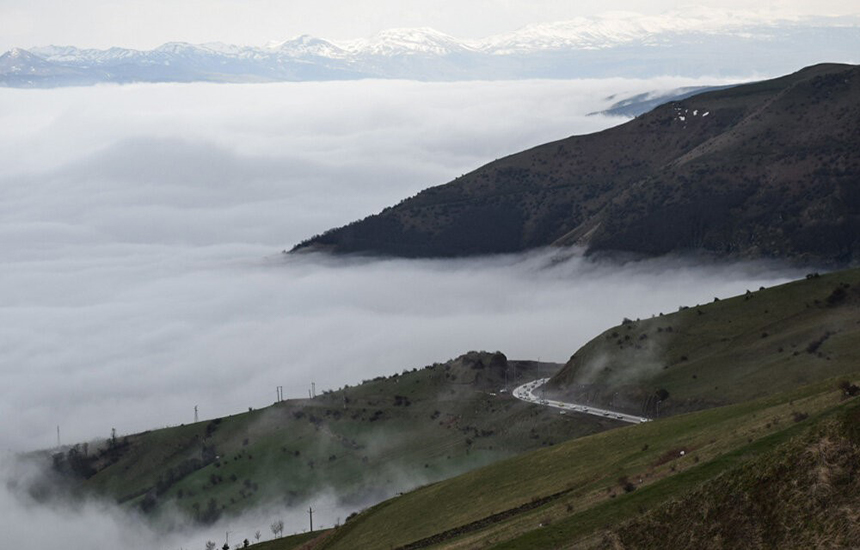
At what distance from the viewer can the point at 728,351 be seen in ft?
405

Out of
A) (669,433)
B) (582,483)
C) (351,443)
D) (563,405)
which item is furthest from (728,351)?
(582,483)

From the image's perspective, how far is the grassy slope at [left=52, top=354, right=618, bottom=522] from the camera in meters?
130

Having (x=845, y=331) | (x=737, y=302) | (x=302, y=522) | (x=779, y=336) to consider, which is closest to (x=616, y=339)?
(x=737, y=302)

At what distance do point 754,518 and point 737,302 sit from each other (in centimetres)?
10191

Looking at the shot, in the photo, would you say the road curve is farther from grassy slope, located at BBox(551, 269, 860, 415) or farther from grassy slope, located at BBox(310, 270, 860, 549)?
grassy slope, located at BBox(310, 270, 860, 549)

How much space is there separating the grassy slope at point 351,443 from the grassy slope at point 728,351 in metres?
8.19

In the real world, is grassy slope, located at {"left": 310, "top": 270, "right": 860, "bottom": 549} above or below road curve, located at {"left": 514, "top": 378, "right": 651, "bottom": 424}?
above

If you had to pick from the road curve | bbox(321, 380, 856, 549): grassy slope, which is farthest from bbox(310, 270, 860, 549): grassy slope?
the road curve

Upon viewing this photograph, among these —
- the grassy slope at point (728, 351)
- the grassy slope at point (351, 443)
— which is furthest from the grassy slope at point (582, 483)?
the grassy slope at point (351, 443)

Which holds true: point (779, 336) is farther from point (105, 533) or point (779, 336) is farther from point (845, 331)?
point (105, 533)

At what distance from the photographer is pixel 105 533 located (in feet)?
519

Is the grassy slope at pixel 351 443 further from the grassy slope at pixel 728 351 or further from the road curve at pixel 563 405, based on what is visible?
the grassy slope at pixel 728 351

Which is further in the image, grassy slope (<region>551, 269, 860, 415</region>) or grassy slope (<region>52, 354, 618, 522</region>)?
grassy slope (<region>52, 354, 618, 522</region>)

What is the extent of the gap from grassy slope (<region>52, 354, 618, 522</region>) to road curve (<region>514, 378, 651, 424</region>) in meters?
2.00
